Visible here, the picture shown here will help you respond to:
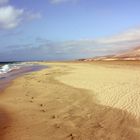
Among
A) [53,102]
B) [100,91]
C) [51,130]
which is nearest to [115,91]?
[100,91]

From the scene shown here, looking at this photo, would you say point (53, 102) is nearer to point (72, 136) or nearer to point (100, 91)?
point (100, 91)

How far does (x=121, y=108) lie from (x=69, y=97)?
3669mm

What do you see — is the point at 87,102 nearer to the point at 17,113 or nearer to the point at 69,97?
the point at 69,97

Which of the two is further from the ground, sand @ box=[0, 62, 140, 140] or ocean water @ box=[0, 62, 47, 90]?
ocean water @ box=[0, 62, 47, 90]

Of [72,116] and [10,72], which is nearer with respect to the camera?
[72,116]

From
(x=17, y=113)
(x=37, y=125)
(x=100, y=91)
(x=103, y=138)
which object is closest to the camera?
(x=103, y=138)

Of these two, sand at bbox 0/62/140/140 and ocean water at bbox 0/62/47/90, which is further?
ocean water at bbox 0/62/47/90

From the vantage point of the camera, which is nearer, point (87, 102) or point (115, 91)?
point (87, 102)

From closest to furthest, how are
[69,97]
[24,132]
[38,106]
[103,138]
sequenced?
1. [103,138]
2. [24,132]
3. [38,106]
4. [69,97]

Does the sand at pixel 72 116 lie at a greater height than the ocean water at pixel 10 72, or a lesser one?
lesser

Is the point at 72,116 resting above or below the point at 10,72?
below

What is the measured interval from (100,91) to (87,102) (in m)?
2.94

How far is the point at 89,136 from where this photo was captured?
27.1 feet

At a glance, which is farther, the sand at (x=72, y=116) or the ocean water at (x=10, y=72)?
the ocean water at (x=10, y=72)
